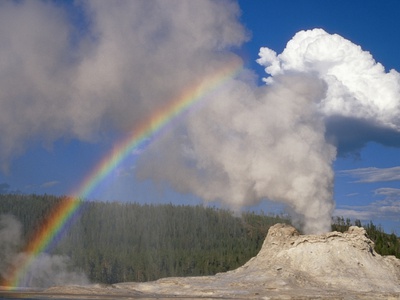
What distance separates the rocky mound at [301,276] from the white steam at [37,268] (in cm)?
2489

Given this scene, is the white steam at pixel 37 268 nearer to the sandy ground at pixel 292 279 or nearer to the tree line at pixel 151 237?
the tree line at pixel 151 237

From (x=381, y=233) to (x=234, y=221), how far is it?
56.9m

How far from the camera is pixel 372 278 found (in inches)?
2154

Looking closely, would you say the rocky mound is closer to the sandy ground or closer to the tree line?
the sandy ground

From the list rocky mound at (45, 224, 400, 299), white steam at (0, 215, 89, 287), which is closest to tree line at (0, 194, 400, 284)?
white steam at (0, 215, 89, 287)

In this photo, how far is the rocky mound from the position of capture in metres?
49.6

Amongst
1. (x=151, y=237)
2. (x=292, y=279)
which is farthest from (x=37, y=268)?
(x=151, y=237)

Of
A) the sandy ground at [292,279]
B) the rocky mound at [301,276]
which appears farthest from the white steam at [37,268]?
the rocky mound at [301,276]

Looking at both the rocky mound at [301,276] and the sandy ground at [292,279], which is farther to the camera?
the rocky mound at [301,276]

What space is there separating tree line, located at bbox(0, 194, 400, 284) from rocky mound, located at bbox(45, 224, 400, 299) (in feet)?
134

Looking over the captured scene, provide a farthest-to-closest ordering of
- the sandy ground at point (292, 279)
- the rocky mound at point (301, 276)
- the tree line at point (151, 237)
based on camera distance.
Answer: the tree line at point (151, 237), the rocky mound at point (301, 276), the sandy ground at point (292, 279)

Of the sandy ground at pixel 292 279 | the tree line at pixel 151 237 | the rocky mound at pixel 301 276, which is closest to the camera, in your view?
the sandy ground at pixel 292 279

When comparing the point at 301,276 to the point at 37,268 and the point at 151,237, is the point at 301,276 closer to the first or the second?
the point at 37,268

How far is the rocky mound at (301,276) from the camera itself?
163ft
